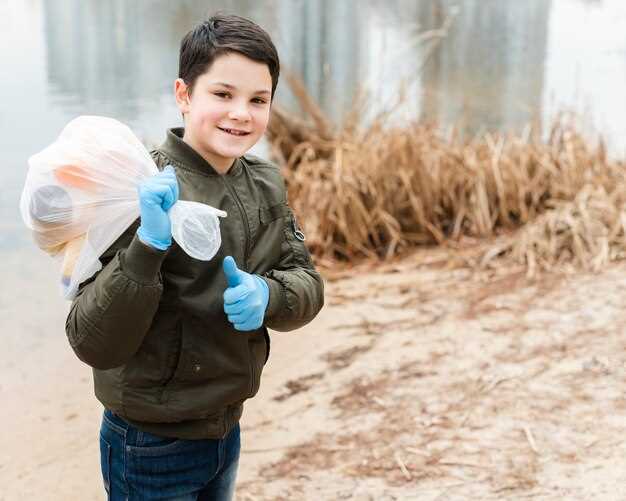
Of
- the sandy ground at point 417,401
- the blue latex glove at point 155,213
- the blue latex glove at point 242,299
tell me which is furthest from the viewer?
the sandy ground at point 417,401

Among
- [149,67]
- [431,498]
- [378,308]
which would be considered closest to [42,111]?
[149,67]

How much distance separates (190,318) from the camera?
5.90ft

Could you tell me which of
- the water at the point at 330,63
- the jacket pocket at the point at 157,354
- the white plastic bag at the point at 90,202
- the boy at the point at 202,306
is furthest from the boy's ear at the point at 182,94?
the water at the point at 330,63

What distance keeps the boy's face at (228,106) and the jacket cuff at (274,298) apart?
0.27 metres

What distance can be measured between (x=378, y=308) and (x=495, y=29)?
12.4m

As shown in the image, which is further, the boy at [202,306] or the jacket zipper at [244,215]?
the jacket zipper at [244,215]

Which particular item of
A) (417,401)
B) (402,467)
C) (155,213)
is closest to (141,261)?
(155,213)

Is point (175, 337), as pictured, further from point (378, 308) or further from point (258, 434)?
point (378, 308)

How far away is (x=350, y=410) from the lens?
3.47 metres

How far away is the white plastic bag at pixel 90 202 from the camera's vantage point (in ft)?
5.50

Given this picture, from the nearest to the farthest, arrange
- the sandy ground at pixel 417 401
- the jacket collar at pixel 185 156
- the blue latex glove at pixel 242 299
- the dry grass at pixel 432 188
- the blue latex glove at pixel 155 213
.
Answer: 1. the blue latex glove at pixel 155 213
2. the blue latex glove at pixel 242 299
3. the jacket collar at pixel 185 156
4. the sandy ground at pixel 417 401
5. the dry grass at pixel 432 188

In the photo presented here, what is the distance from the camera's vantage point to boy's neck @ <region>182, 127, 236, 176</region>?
1.86 m

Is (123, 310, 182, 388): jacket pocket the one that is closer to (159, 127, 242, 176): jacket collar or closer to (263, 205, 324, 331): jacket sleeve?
(263, 205, 324, 331): jacket sleeve

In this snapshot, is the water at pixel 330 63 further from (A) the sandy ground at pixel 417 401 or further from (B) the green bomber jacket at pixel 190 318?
(B) the green bomber jacket at pixel 190 318
